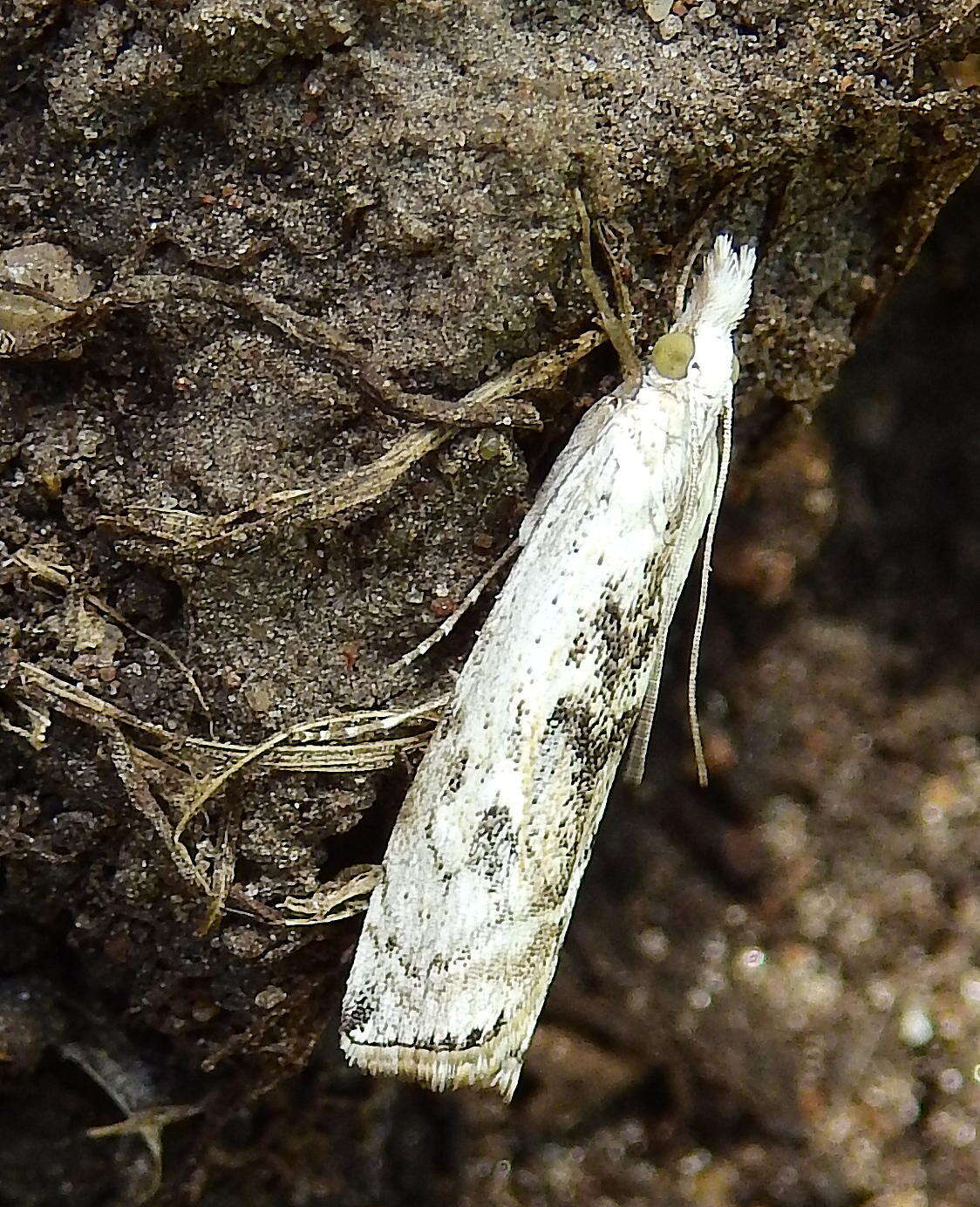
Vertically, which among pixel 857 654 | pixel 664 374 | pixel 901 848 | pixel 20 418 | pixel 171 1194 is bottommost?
pixel 901 848

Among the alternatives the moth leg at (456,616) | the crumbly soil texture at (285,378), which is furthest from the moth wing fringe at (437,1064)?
the moth leg at (456,616)

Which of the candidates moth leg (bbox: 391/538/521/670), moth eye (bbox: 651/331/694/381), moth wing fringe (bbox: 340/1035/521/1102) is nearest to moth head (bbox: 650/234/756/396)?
moth eye (bbox: 651/331/694/381)

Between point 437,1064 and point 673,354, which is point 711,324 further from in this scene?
point 437,1064

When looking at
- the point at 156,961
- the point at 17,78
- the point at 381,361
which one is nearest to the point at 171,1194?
the point at 156,961

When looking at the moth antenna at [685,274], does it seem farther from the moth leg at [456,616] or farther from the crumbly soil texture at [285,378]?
the moth leg at [456,616]

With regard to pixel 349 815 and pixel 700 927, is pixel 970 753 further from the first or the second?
pixel 349 815

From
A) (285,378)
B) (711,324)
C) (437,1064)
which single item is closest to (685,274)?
(711,324)
